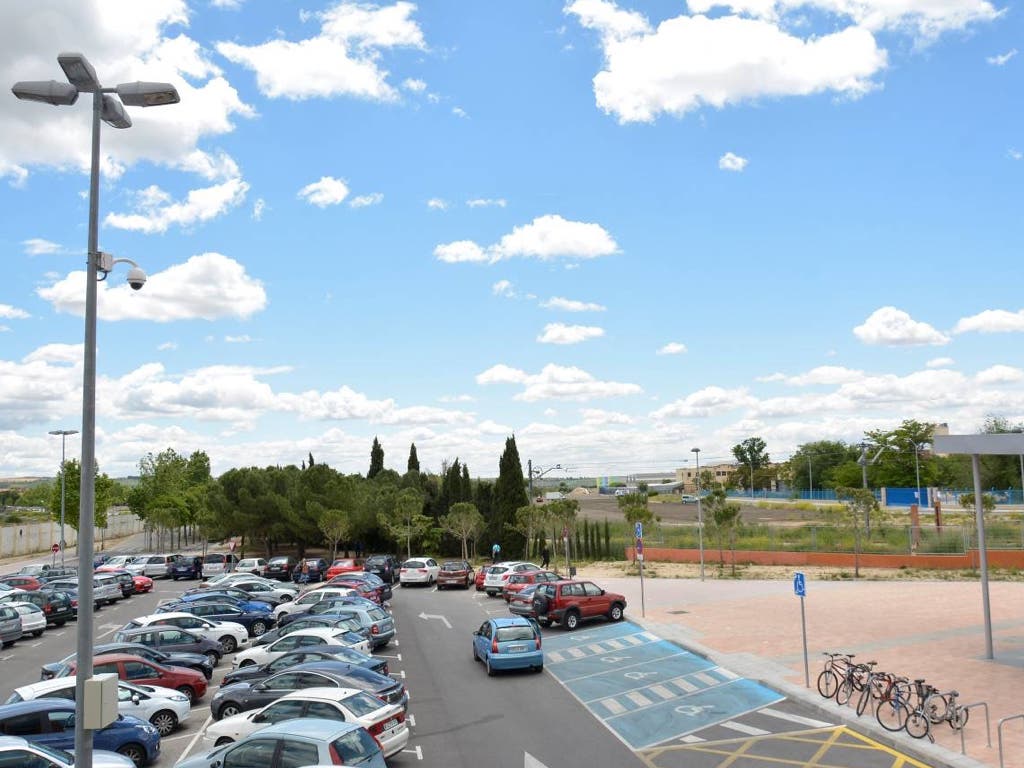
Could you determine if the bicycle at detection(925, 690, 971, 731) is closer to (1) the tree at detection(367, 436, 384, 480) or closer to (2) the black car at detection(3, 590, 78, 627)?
(2) the black car at detection(3, 590, 78, 627)

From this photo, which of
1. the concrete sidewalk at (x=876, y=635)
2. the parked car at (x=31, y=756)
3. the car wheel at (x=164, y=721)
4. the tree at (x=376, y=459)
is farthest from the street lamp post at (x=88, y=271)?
the tree at (x=376, y=459)

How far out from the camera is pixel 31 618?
101ft

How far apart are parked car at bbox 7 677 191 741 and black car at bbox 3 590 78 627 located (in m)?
18.6

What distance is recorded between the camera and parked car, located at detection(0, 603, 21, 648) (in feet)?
93.1

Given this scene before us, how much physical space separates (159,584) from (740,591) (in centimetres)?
3356

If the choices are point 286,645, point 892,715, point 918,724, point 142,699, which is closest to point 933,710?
point 918,724

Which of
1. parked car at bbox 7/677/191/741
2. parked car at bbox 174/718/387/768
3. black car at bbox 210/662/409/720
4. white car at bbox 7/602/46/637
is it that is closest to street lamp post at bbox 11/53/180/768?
parked car at bbox 174/718/387/768

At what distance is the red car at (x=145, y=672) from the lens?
17.9 m

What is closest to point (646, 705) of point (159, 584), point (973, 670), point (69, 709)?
point (973, 670)

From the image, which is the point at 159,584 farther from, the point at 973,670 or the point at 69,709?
the point at 973,670

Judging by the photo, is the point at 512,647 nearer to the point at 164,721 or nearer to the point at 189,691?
the point at 189,691

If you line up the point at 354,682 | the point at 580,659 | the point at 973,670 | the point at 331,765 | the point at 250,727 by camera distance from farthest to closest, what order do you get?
the point at 580,659
the point at 973,670
the point at 354,682
the point at 250,727
the point at 331,765

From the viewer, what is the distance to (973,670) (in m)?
19.7

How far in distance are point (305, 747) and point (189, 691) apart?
9.69 m
